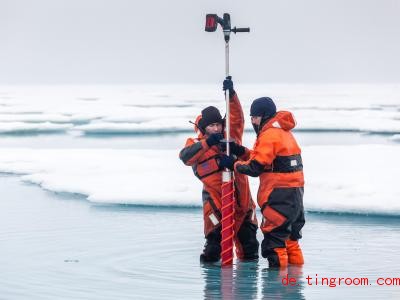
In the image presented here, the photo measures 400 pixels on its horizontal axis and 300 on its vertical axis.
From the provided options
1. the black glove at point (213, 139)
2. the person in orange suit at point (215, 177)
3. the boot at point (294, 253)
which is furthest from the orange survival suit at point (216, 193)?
the boot at point (294, 253)

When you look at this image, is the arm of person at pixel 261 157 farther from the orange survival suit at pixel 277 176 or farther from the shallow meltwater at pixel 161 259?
the shallow meltwater at pixel 161 259

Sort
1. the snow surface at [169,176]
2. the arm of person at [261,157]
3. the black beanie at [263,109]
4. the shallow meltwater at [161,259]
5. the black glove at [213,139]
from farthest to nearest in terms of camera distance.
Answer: the snow surface at [169,176] < the black glove at [213,139] < the black beanie at [263,109] < the arm of person at [261,157] < the shallow meltwater at [161,259]

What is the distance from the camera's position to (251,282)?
285 inches

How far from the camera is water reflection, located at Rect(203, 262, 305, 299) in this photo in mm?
6863

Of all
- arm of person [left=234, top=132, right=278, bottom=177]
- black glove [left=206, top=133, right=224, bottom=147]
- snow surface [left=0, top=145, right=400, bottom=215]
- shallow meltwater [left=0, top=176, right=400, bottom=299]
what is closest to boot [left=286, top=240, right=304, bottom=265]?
shallow meltwater [left=0, top=176, right=400, bottom=299]

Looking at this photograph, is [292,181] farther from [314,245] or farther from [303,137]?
[303,137]

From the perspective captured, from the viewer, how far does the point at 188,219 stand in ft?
33.6

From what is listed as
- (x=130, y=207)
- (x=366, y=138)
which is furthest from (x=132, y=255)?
(x=366, y=138)

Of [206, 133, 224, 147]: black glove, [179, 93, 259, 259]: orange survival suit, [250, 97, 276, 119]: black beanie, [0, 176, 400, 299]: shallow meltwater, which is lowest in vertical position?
[0, 176, 400, 299]: shallow meltwater

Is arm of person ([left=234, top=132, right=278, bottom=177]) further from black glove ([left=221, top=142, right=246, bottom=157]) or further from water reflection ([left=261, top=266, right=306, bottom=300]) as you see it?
water reflection ([left=261, top=266, right=306, bottom=300])

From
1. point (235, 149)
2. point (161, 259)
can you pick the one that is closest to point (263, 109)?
point (235, 149)

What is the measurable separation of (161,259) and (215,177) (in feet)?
2.64

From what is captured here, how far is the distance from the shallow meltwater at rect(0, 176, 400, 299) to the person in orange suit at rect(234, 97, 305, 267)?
27cm

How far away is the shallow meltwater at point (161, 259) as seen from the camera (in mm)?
6992
